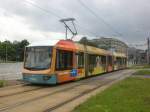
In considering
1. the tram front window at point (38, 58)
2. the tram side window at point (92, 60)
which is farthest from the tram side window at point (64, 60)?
the tram side window at point (92, 60)

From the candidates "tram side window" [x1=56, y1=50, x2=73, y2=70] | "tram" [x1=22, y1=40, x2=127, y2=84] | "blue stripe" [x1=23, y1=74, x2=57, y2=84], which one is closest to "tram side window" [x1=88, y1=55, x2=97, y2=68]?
"tram" [x1=22, y1=40, x2=127, y2=84]

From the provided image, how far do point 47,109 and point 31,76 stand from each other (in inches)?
375

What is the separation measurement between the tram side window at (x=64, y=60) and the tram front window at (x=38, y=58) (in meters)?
0.81

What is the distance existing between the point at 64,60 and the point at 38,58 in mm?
2306

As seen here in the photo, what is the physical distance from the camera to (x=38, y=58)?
21938 millimetres

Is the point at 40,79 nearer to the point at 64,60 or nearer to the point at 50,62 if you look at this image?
the point at 50,62

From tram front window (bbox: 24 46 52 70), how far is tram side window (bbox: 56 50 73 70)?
813mm

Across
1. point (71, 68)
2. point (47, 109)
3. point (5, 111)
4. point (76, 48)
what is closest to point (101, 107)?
point (47, 109)

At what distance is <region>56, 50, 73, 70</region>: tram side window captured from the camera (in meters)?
22.4

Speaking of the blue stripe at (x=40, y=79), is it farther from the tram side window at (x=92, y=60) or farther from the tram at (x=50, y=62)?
the tram side window at (x=92, y=60)

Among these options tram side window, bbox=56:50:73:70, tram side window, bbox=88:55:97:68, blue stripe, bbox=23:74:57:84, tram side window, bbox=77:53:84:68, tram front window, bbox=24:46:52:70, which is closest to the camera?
blue stripe, bbox=23:74:57:84

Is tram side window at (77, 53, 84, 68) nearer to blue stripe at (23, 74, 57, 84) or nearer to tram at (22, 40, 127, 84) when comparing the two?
tram at (22, 40, 127, 84)

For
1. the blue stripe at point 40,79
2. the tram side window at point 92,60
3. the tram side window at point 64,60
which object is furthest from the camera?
the tram side window at point 92,60

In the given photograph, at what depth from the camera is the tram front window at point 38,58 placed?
71.1 feet
